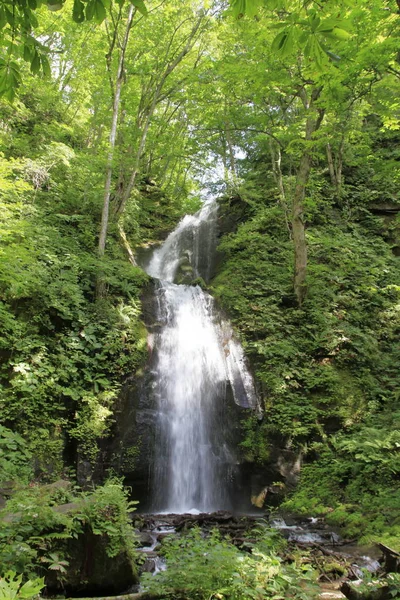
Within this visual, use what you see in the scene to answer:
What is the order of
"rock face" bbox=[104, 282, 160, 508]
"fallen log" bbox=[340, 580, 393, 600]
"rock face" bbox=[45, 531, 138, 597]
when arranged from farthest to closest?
1. "rock face" bbox=[104, 282, 160, 508]
2. "rock face" bbox=[45, 531, 138, 597]
3. "fallen log" bbox=[340, 580, 393, 600]

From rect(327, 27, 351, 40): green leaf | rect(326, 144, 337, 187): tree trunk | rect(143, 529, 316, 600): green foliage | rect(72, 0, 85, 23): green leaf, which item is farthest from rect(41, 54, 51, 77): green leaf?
rect(326, 144, 337, 187): tree trunk

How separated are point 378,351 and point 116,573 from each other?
848 cm

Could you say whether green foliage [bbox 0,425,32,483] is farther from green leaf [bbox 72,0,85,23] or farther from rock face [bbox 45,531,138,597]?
green leaf [bbox 72,0,85,23]

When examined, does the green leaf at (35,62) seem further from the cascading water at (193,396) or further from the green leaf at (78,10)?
the cascading water at (193,396)

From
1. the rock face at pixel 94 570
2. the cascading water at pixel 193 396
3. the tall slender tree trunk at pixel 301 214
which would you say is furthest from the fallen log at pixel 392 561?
the tall slender tree trunk at pixel 301 214

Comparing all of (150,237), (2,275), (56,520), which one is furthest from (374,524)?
(150,237)

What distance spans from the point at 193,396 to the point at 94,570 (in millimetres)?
5423

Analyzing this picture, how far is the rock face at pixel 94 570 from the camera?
3.91 metres

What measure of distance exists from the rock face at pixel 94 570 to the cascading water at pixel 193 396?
386 cm

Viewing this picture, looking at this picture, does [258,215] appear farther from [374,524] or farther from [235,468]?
[374,524]

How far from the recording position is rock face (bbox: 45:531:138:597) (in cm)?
391

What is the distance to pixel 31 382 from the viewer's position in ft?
23.6

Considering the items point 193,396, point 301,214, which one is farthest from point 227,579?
point 301,214

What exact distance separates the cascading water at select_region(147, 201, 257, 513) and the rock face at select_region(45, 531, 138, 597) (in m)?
3.86
